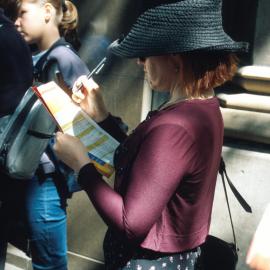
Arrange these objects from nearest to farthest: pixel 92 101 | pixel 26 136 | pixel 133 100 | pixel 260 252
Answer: pixel 260 252 < pixel 92 101 < pixel 26 136 < pixel 133 100

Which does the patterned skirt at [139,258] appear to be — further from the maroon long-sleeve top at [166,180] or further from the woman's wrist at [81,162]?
the woman's wrist at [81,162]

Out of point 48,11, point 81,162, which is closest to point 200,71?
point 81,162

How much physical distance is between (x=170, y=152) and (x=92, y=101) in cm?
71

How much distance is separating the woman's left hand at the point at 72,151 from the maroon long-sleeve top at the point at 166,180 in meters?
0.05

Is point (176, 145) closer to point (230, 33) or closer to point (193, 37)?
point (193, 37)

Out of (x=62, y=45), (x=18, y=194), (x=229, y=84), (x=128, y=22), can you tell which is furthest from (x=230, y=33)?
(x=18, y=194)

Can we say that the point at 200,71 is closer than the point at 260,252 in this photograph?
No

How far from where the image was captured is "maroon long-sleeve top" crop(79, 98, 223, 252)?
1.65 m

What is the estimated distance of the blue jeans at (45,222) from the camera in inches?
110

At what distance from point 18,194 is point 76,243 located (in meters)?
1.27

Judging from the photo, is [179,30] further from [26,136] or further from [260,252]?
[26,136]

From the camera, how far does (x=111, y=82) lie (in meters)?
3.65

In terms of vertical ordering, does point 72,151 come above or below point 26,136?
above

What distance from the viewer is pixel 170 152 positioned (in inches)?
64.5
